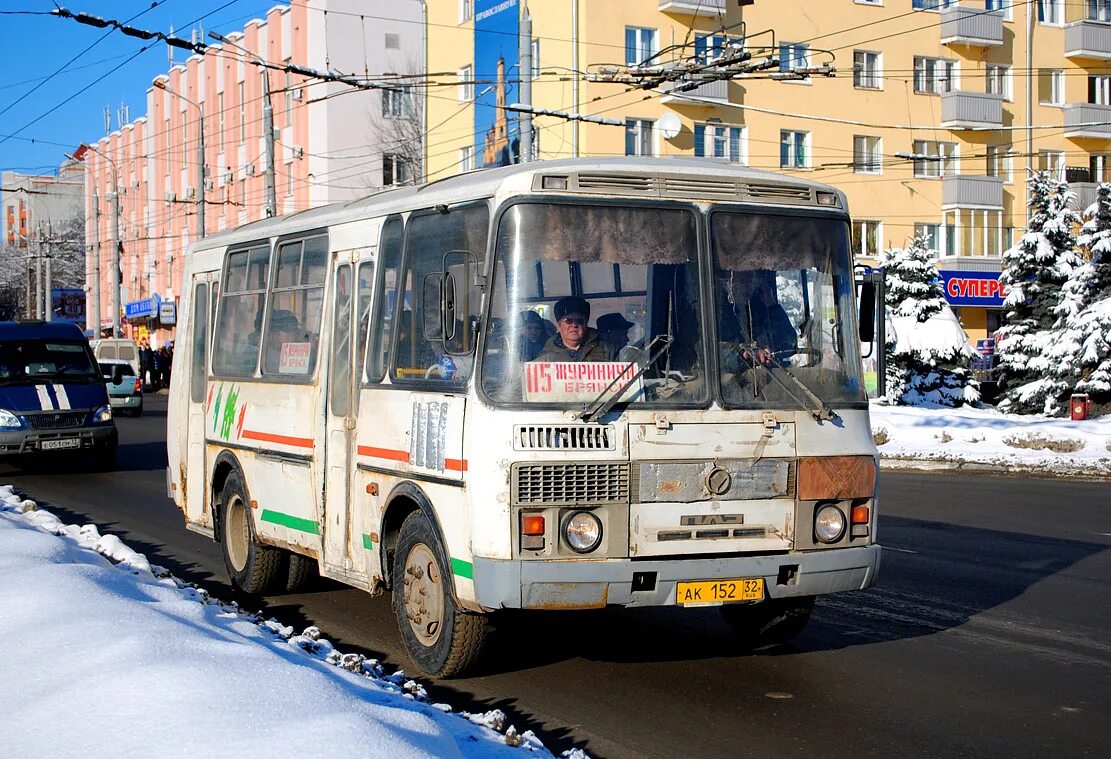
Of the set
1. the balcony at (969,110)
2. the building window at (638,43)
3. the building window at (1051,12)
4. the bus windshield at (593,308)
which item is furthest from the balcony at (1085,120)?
the bus windshield at (593,308)

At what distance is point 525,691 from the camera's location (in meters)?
7.39

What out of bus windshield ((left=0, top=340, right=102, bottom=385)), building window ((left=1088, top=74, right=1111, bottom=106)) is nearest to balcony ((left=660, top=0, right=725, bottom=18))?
building window ((left=1088, top=74, right=1111, bottom=106))

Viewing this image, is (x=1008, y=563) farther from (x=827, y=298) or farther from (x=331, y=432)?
(x=331, y=432)

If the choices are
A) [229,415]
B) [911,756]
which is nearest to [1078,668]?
[911,756]

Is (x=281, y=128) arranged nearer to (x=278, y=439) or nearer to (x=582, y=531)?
(x=278, y=439)

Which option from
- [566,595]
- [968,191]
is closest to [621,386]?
[566,595]

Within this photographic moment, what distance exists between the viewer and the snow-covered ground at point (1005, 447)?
2184cm

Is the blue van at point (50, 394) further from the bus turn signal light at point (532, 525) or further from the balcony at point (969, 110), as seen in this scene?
the balcony at point (969, 110)

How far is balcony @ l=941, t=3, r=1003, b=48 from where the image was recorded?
50.1 metres

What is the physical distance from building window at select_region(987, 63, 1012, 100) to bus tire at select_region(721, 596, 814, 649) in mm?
48081

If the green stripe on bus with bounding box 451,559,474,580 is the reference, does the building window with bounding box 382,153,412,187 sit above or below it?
above

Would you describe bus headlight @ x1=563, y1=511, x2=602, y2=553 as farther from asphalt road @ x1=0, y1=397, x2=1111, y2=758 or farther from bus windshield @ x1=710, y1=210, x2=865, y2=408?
bus windshield @ x1=710, y1=210, x2=865, y2=408

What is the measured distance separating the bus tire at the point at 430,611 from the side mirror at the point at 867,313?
2.69m

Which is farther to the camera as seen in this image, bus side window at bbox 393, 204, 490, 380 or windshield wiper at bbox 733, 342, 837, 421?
windshield wiper at bbox 733, 342, 837, 421
